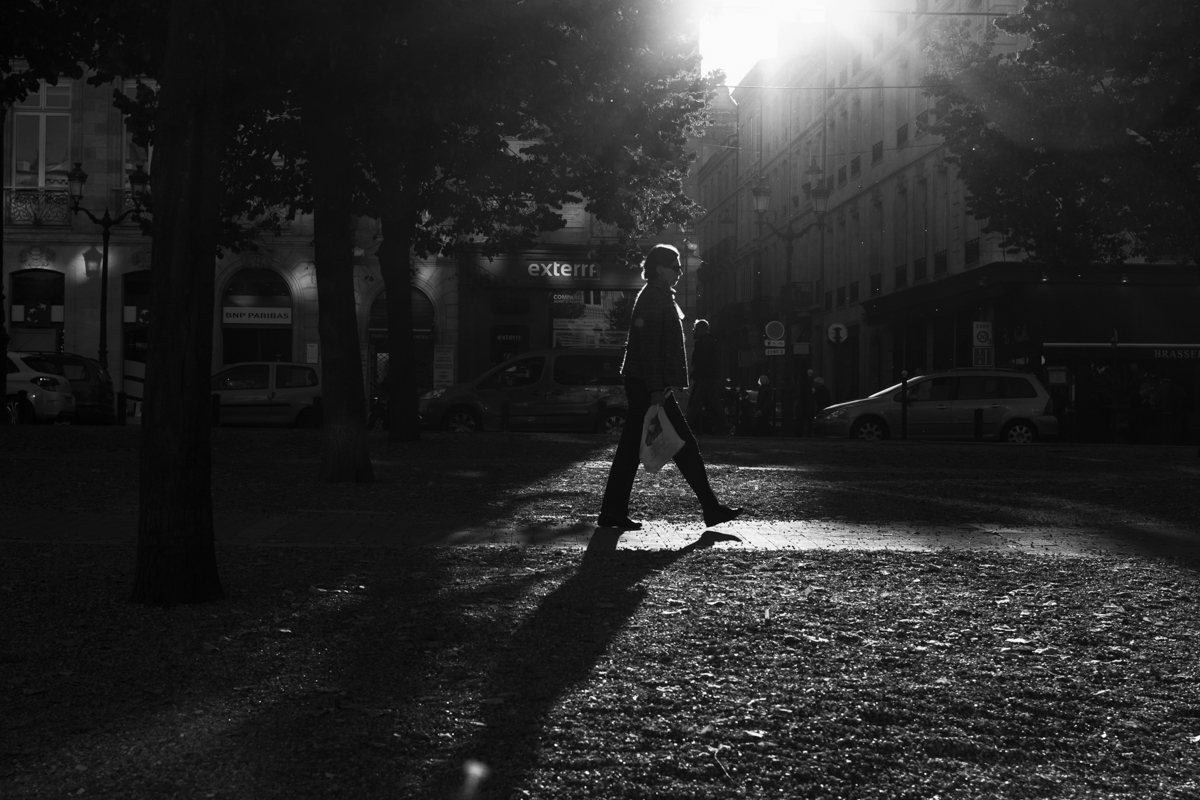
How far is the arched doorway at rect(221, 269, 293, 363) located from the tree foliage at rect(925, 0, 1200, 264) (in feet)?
74.5

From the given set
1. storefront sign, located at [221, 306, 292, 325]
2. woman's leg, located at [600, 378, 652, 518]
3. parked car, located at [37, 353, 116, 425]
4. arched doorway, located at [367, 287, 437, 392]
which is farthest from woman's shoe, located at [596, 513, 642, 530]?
storefront sign, located at [221, 306, 292, 325]

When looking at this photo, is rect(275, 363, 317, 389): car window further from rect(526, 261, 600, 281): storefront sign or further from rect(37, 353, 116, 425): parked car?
rect(526, 261, 600, 281): storefront sign

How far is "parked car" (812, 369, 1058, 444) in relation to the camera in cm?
2895

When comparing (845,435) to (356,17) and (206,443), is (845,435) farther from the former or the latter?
(206,443)

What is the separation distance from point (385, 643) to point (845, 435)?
25.6 m

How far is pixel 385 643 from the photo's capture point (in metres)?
5.39

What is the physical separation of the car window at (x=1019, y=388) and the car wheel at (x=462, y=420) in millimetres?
9853

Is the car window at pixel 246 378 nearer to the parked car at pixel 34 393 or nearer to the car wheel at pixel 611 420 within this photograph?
the parked car at pixel 34 393

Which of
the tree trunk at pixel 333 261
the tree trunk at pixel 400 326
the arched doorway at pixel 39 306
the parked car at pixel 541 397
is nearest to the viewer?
the tree trunk at pixel 333 261

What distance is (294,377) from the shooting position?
31.3m

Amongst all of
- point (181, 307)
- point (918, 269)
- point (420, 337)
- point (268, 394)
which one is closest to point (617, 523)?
point (181, 307)

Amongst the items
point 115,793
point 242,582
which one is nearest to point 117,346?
point 242,582

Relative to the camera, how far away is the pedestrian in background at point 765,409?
34.0 metres

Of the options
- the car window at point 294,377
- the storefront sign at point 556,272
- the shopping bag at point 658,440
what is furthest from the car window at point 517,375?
the shopping bag at point 658,440
